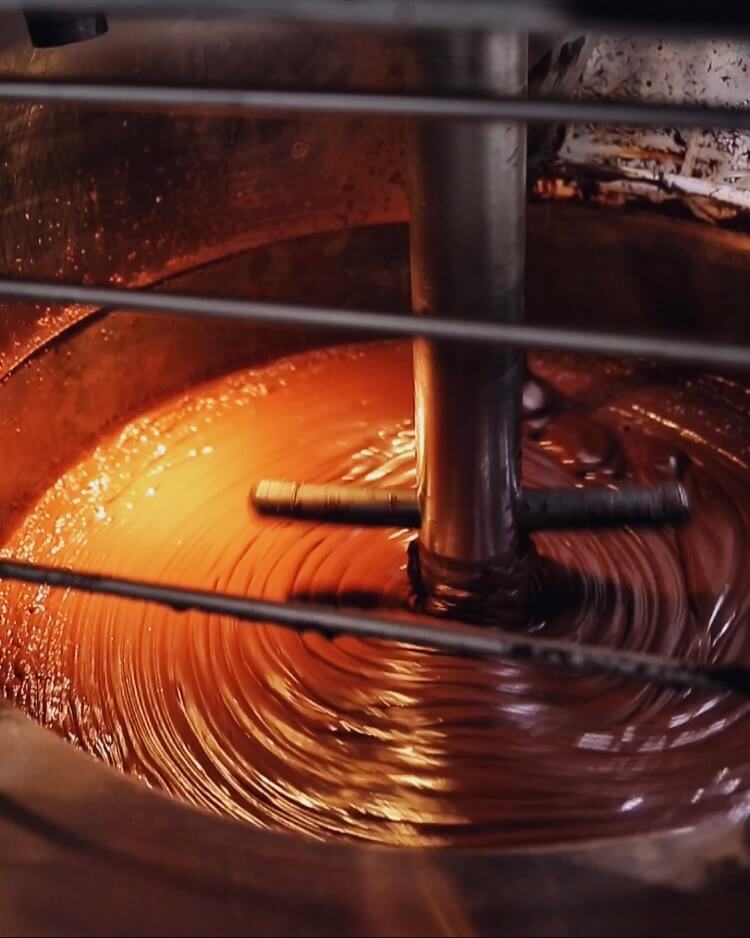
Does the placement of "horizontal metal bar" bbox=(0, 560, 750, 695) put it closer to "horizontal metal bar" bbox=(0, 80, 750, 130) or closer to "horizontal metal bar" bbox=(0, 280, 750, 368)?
"horizontal metal bar" bbox=(0, 280, 750, 368)

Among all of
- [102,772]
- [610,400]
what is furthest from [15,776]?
[610,400]

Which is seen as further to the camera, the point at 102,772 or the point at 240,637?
the point at 240,637

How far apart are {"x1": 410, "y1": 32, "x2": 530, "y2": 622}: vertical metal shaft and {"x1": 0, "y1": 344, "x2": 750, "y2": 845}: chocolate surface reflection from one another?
0.11 meters

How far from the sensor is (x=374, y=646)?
47.7 inches

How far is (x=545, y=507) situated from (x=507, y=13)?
83cm

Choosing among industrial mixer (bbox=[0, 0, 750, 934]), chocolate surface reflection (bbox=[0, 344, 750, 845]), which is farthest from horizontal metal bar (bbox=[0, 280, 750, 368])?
chocolate surface reflection (bbox=[0, 344, 750, 845])

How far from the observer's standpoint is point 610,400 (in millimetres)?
1675

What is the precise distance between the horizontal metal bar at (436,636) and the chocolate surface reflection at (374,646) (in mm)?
514

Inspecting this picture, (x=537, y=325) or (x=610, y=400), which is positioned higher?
(x=537, y=325)

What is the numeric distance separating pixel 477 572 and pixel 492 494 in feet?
0.37

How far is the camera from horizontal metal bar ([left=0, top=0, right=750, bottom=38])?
467 millimetres

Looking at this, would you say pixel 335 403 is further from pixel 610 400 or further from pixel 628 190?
pixel 628 190

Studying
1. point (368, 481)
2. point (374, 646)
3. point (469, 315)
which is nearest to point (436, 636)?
point (469, 315)

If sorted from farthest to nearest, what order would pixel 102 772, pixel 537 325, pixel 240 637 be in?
pixel 240 637 → pixel 102 772 → pixel 537 325
